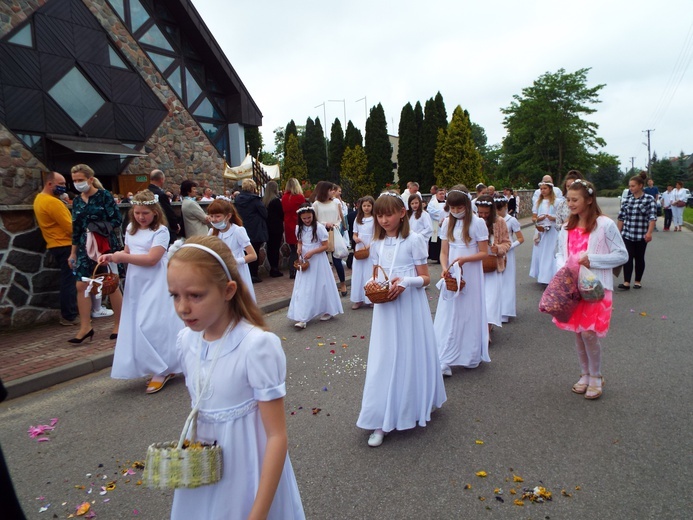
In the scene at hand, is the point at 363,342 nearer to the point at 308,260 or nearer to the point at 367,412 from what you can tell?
the point at 308,260

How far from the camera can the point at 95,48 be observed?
44.5ft

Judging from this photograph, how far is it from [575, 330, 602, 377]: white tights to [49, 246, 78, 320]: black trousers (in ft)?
23.5

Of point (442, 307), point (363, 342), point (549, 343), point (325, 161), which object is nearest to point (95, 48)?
point (363, 342)

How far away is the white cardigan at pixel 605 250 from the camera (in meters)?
4.37

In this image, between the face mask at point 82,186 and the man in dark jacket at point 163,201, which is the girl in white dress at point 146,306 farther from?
the man in dark jacket at point 163,201

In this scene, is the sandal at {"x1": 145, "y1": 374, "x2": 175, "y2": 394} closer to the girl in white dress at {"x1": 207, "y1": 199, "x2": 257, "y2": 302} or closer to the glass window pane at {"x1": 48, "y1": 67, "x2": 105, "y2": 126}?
the girl in white dress at {"x1": 207, "y1": 199, "x2": 257, "y2": 302}

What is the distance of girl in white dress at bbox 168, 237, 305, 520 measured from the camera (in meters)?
1.83

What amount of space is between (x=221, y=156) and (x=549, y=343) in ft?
48.7

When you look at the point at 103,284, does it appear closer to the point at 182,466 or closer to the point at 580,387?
the point at 182,466

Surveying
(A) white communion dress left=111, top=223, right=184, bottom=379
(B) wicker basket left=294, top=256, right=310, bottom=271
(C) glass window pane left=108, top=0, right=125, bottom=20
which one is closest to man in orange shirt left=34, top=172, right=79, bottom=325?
(A) white communion dress left=111, top=223, right=184, bottom=379

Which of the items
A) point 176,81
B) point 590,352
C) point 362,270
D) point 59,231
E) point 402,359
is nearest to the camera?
point 402,359

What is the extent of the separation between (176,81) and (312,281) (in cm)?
1206

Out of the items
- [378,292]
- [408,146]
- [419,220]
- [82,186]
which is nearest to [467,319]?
[378,292]

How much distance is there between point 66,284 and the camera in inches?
301
